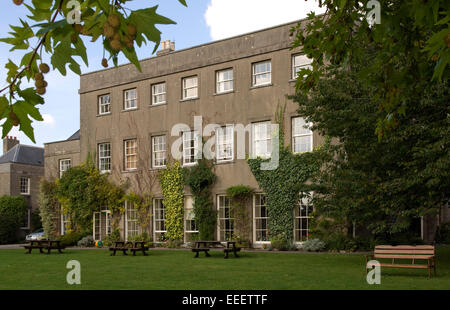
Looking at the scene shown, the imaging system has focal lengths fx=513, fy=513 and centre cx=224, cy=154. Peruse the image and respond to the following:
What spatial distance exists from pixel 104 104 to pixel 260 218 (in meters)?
12.4

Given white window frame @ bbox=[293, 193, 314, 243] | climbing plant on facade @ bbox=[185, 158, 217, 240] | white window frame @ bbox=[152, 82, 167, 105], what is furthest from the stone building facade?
white window frame @ bbox=[293, 193, 314, 243]

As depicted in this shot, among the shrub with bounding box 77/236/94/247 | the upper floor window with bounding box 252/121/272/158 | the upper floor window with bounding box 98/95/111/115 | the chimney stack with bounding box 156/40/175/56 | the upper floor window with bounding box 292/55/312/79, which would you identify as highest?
the chimney stack with bounding box 156/40/175/56

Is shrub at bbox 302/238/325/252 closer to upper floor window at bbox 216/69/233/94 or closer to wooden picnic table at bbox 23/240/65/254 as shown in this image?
upper floor window at bbox 216/69/233/94

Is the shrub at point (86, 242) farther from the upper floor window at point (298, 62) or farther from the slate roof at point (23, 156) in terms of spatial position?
the slate roof at point (23, 156)

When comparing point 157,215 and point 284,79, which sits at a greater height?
point 284,79

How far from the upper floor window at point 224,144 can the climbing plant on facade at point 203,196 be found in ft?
2.62

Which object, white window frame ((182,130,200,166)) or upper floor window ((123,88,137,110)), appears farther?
upper floor window ((123,88,137,110))

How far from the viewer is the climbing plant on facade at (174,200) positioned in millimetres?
25969

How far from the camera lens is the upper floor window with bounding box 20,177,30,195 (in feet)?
140

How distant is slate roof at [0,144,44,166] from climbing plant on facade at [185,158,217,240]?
23791 mm

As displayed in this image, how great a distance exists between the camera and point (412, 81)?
20.5ft
